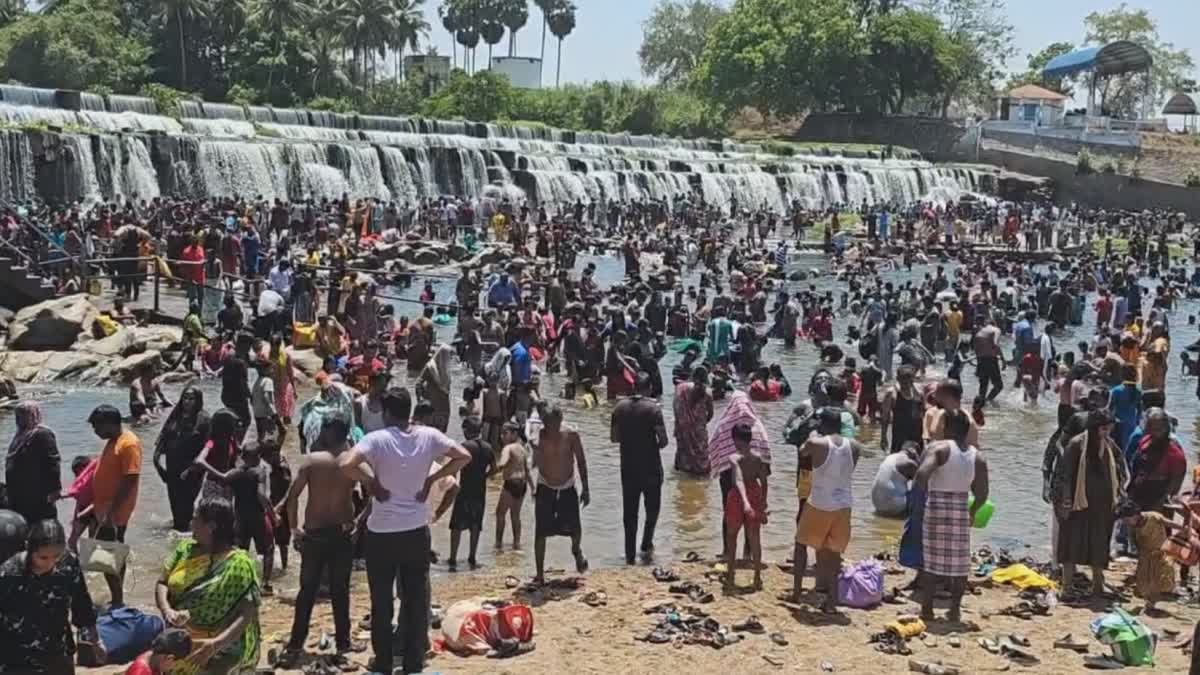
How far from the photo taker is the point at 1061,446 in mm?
9008

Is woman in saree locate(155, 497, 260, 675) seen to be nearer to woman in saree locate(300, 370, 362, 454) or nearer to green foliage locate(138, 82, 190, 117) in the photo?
woman in saree locate(300, 370, 362, 454)

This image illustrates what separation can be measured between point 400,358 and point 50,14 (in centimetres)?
4874

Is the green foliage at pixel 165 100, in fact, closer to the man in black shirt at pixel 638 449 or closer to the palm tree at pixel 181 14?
the palm tree at pixel 181 14

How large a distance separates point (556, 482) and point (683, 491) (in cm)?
384

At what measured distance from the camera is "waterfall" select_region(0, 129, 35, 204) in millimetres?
31531

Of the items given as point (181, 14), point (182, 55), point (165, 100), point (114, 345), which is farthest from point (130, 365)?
point (181, 14)

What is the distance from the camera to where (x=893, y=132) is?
75.7 m

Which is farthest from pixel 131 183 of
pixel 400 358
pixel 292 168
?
pixel 400 358

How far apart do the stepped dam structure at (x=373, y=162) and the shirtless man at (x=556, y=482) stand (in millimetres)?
26349

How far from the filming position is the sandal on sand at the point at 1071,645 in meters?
7.93

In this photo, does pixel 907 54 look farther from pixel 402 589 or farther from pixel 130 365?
pixel 402 589

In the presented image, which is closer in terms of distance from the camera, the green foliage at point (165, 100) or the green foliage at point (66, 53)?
the green foliage at point (165, 100)

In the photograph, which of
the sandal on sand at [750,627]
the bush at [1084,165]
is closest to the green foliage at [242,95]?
the bush at [1084,165]

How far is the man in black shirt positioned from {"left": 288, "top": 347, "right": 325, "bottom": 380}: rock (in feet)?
27.1
